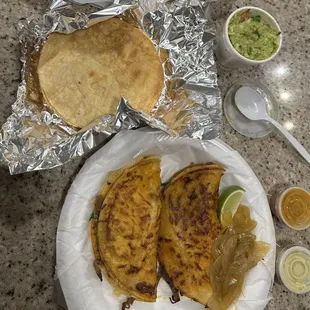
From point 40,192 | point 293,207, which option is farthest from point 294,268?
Answer: point 40,192

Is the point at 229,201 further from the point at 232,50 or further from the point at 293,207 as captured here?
the point at 232,50

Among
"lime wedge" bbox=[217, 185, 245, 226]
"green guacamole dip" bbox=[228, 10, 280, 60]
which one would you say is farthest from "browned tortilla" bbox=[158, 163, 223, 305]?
"green guacamole dip" bbox=[228, 10, 280, 60]

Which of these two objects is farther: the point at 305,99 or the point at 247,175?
the point at 305,99

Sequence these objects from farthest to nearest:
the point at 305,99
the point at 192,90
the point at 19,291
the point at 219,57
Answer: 1. the point at 305,99
2. the point at 219,57
3. the point at 192,90
4. the point at 19,291

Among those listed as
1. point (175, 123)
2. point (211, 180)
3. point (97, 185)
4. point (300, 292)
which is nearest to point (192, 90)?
point (175, 123)

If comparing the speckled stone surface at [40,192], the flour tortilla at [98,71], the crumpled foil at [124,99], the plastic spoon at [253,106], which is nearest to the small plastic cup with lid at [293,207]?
the speckled stone surface at [40,192]

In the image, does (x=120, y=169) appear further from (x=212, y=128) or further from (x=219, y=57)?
(x=219, y=57)

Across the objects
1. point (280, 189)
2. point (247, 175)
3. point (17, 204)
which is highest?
point (17, 204)

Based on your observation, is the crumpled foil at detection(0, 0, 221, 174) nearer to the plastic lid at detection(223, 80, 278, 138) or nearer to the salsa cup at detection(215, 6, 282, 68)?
the salsa cup at detection(215, 6, 282, 68)
